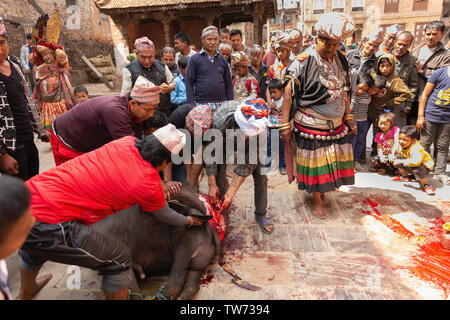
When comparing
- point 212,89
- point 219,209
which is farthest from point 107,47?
point 219,209

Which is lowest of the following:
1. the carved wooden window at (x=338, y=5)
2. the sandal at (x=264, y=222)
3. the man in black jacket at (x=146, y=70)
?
the sandal at (x=264, y=222)

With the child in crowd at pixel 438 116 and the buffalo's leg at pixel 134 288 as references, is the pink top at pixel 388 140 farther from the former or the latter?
the buffalo's leg at pixel 134 288

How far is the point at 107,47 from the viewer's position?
21.9 meters

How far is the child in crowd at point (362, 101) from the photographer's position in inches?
180

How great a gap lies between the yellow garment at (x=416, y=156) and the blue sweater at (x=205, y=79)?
2799 millimetres

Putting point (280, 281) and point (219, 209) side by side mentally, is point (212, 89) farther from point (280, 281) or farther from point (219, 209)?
point (280, 281)

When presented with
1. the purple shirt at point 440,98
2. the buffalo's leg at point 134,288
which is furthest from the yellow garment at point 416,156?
the buffalo's leg at point 134,288

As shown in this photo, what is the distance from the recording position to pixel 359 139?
16.2ft

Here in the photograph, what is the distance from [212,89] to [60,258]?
294cm

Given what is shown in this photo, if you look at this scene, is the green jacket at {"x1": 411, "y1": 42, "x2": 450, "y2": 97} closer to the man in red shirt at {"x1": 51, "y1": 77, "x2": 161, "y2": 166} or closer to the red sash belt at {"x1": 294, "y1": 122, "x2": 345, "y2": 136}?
the red sash belt at {"x1": 294, "y1": 122, "x2": 345, "y2": 136}

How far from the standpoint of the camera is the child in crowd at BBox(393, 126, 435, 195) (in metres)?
4.17

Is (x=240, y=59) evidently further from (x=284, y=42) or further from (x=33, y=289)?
(x=33, y=289)

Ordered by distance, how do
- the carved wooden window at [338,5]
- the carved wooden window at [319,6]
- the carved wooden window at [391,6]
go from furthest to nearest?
the carved wooden window at [319,6], the carved wooden window at [338,5], the carved wooden window at [391,6]

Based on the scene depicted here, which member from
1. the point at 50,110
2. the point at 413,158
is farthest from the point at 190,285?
the point at 50,110
